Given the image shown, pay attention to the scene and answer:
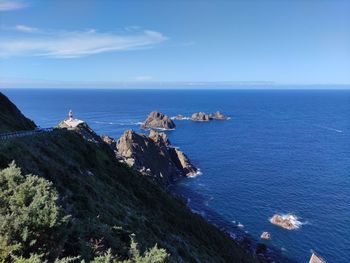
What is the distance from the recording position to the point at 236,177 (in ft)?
323

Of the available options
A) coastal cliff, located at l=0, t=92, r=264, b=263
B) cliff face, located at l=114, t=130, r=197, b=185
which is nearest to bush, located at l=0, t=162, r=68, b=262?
coastal cliff, located at l=0, t=92, r=264, b=263

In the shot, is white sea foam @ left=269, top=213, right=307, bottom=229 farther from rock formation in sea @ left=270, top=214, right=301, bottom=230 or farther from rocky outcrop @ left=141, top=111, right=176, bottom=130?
rocky outcrop @ left=141, top=111, right=176, bottom=130

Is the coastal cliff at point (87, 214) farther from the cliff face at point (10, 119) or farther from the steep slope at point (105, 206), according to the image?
the cliff face at point (10, 119)

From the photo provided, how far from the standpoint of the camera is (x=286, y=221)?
7075cm

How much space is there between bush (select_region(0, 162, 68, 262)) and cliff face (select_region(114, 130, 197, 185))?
78142 millimetres

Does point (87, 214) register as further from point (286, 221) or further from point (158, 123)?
point (158, 123)

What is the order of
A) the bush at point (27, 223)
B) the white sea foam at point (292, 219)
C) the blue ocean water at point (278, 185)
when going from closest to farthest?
the bush at point (27, 223) < the blue ocean water at point (278, 185) < the white sea foam at point (292, 219)

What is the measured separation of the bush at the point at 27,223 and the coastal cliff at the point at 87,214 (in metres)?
0.04

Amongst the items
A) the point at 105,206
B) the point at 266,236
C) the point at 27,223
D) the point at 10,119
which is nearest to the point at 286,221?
the point at 266,236

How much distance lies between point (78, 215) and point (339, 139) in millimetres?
157930

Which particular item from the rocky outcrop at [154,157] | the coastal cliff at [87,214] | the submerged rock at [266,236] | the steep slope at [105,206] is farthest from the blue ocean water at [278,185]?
the steep slope at [105,206]

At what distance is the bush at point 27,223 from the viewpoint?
42.2 ft

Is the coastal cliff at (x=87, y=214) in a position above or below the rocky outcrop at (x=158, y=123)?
above

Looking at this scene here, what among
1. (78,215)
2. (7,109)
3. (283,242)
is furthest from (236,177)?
(78,215)
